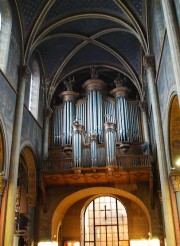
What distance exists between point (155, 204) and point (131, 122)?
4933 millimetres

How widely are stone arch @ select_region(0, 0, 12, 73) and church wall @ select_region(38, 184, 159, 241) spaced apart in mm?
8148

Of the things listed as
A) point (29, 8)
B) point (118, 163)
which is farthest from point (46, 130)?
point (29, 8)

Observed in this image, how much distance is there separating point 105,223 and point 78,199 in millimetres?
2314

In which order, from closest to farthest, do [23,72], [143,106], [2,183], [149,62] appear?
1. [2,183]
2. [149,62]
3. [23,72]
4. [143,106]

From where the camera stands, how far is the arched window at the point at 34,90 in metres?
18.1

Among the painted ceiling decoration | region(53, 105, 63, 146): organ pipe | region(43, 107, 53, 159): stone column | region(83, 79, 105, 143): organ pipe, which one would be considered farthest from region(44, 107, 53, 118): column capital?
region(83, 79, 105, 143): organ pipe

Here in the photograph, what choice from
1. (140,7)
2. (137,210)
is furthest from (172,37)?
(137,210)

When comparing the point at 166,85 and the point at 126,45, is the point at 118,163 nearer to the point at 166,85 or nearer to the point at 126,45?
the point at 166,85

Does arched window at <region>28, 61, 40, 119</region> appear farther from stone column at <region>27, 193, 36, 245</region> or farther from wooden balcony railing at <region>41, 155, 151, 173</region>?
stone column at <region>27, 193, 36, 245</region>

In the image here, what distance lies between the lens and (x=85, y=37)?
19.4 meters

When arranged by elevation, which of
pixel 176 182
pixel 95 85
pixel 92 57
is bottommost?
pixel 176 182

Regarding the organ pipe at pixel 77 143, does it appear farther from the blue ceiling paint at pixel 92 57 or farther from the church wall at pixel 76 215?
the blue ceiling paint at pixel 92 57

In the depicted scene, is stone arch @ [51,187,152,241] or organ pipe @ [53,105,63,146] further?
organ pipe @ [53,105,63,146]

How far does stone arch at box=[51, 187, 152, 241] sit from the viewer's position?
18188 mm
